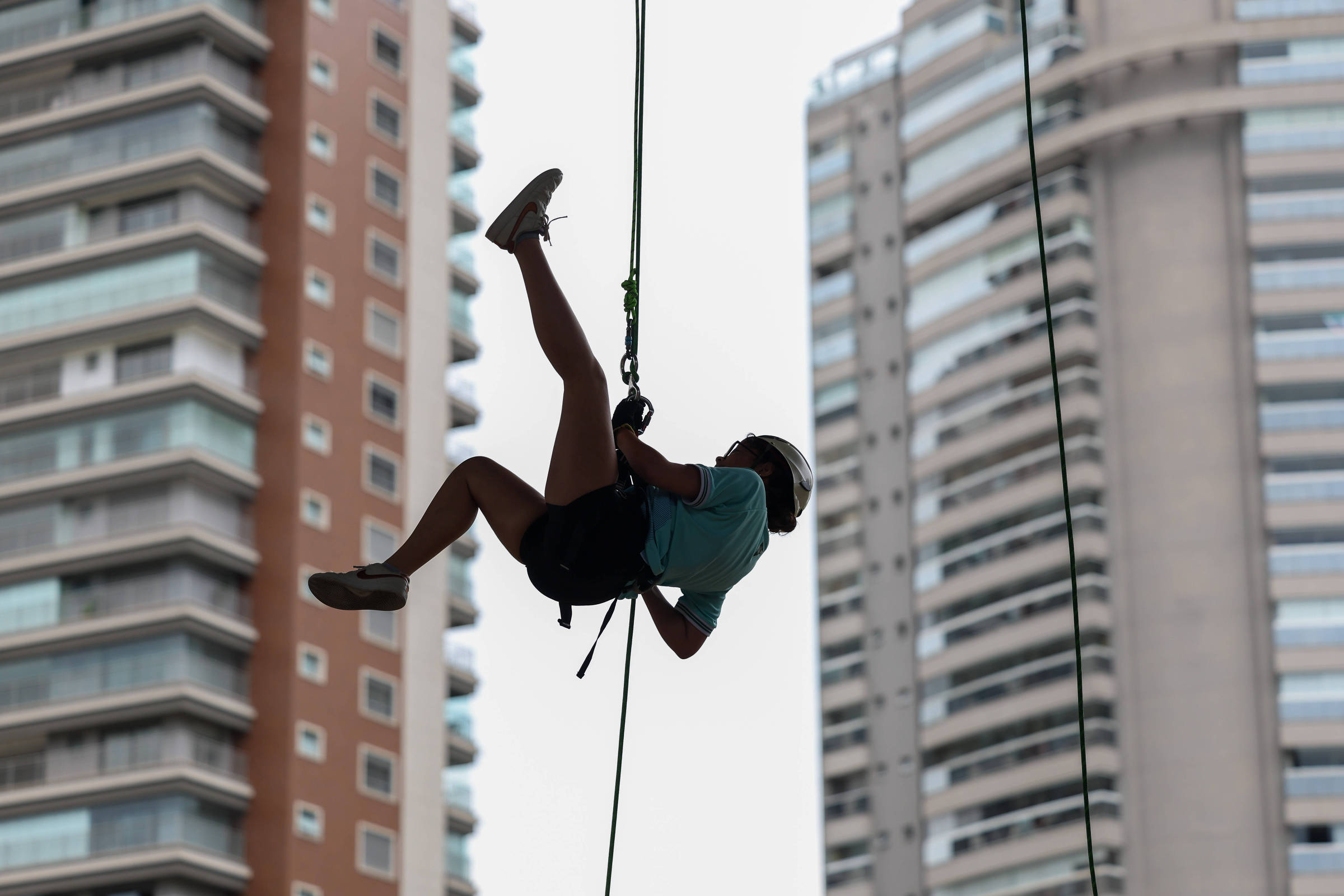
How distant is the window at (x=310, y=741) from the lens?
4319cm

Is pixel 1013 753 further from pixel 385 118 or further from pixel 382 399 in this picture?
pixel 385 118

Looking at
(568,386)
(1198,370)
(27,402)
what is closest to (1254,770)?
(1198,370)

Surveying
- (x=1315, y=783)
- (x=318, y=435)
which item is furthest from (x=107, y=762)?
(x=1315, y=783)

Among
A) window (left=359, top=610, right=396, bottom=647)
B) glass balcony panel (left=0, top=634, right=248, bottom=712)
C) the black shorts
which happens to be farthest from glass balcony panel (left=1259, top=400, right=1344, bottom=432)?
the black shorts

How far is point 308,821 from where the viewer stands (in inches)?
1690

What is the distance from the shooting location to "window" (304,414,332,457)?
4538cm

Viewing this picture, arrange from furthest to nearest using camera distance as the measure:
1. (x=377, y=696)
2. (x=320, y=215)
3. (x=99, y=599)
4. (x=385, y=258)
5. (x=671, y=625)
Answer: (x=385, y=258), (x=320, y=215), (x=377, y=696), (x=99, y=599), (x=671, y=625)

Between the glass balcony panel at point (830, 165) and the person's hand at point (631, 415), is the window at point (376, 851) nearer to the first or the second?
the glass balcony panel at point (830, 165)

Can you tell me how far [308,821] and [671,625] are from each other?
3592 cm

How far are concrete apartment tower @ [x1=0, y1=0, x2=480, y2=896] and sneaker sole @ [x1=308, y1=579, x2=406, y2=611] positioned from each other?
115ft

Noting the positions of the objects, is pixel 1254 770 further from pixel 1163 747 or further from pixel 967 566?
pixel 967 566

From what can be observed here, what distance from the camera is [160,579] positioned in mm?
43594

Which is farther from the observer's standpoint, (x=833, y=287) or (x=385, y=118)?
(x=833, y=287)

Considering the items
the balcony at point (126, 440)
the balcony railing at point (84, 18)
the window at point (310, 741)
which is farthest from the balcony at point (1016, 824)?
the balcony railing at point (84, 18)
